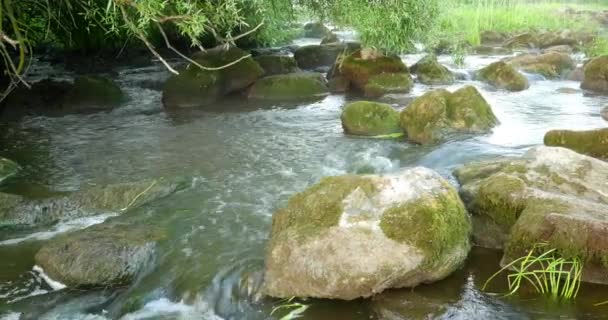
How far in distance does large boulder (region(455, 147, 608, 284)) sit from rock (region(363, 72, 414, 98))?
745 centimetres

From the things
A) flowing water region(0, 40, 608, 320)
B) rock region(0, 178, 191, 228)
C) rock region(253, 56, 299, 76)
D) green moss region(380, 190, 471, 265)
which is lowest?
flowing water region(0, 40, 608, 320)

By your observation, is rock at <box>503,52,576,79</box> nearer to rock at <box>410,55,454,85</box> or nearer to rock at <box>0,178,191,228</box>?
rock at <box>410,55,454,85</box>

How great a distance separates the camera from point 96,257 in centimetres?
568

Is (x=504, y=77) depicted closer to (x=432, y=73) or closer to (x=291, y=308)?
(x=432, y=73)

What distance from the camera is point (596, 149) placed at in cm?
800

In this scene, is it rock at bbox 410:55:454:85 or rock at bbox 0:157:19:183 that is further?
rock at bbox 410:55:454:85

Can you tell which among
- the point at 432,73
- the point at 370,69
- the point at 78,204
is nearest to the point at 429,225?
the point at 78,204

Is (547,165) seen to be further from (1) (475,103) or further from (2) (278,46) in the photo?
(2) (278,46)

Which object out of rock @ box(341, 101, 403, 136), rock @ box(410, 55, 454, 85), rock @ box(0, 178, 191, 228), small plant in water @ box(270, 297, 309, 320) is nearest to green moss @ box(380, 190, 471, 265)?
small plant in water @ box(270, 297, 309, 320)

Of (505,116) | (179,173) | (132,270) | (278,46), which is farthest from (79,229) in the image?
(278,46)

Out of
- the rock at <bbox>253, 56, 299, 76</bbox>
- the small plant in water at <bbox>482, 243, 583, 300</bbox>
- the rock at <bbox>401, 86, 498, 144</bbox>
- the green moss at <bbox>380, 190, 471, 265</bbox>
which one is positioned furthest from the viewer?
the rock at <bbox>253, 56, 299, 76</bbox>

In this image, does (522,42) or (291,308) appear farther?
(522,42)

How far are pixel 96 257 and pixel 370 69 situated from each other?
10.9 m

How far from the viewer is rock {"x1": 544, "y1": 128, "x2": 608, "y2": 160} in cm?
798
